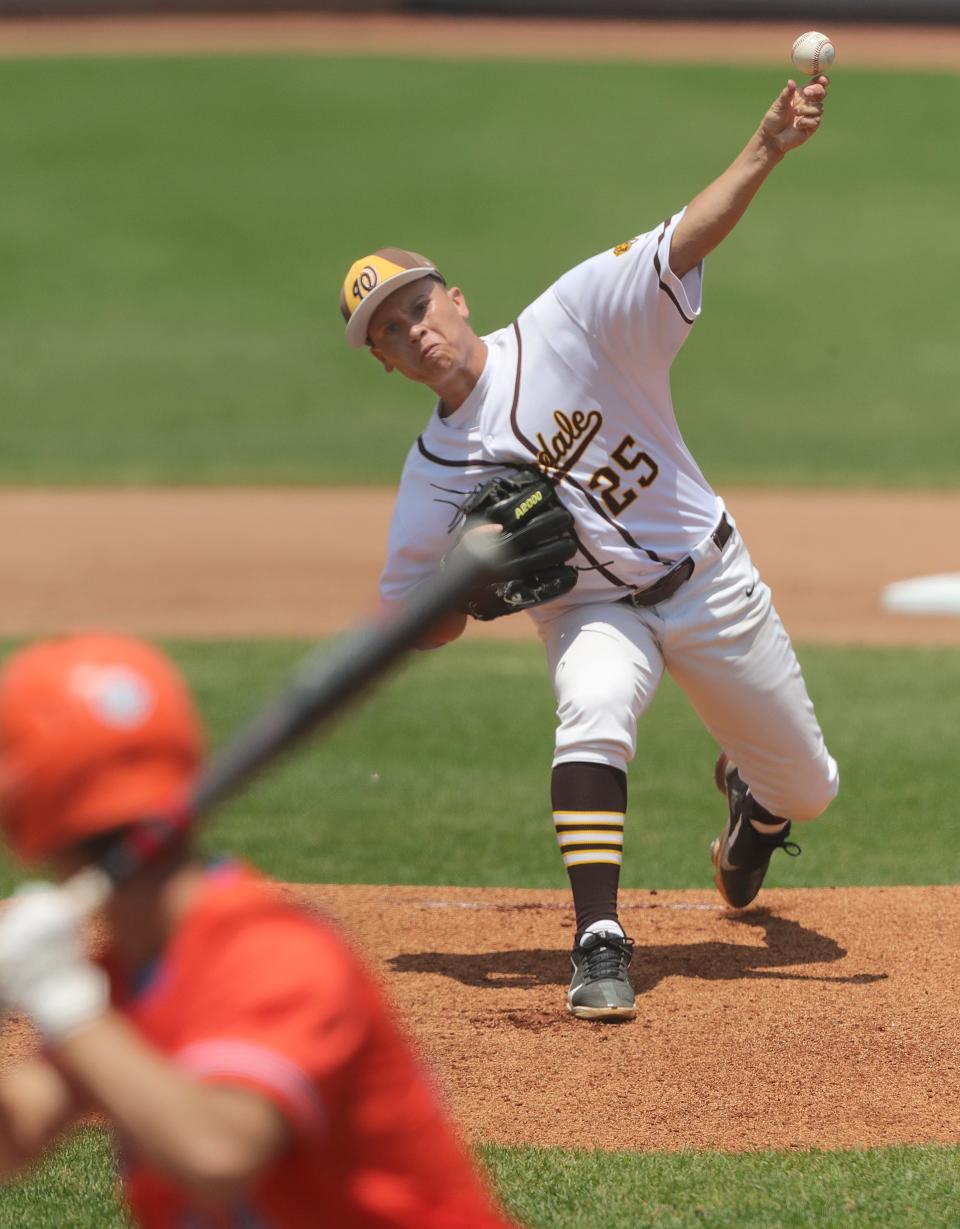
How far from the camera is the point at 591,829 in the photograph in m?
5.19

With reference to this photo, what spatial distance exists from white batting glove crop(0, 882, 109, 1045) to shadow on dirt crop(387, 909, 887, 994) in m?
3.54

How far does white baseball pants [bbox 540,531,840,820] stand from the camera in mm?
5203

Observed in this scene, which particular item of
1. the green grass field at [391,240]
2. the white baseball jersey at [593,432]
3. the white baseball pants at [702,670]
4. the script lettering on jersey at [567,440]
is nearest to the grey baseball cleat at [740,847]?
the white baseball pants at [702,670]

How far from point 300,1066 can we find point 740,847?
161 inches

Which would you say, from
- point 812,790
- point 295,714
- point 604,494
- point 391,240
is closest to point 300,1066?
point 295,714

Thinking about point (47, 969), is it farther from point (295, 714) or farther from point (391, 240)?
point (391, 240)

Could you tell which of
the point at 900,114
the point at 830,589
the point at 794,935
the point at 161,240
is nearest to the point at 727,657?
the point at 794,935

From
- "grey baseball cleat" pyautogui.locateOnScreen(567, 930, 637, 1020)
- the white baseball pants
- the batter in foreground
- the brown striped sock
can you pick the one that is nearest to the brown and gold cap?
the batter in foreground

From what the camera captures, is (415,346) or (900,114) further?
(900,114)

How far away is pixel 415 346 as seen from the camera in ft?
17.2

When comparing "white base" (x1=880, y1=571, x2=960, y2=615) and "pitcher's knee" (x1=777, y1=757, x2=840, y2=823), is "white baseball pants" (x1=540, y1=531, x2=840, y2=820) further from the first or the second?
"white base" (x1=880, y1=571, x2=960, y2=615)

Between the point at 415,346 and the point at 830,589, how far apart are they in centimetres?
831

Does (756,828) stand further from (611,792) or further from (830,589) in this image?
(830,589)

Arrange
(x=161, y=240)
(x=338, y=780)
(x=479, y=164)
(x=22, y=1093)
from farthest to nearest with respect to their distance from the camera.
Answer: (x=479, y=164), (x=161, y=240), (x=338, y=780), (x=22, y=1093)
